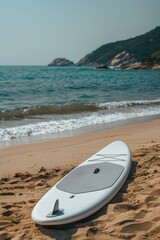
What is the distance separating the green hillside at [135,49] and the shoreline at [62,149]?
261 ft

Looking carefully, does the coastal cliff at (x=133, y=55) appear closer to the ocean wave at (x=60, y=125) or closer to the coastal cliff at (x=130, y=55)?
the coastal cliff at (x=130, y=55)

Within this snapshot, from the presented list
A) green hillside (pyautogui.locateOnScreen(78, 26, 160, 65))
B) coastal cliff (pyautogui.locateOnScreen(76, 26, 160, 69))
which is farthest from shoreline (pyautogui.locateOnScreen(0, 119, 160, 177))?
green hillside (pyautogui.locateOnScreen(78, 26, 160, 65))

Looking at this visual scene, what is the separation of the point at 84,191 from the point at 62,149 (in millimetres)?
2514

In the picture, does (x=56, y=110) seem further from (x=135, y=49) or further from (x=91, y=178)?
(x=135, y=49)

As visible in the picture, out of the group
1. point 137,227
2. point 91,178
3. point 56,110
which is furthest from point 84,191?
point 56,110

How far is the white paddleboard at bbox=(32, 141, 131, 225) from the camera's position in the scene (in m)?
3.15

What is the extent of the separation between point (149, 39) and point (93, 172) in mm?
126281

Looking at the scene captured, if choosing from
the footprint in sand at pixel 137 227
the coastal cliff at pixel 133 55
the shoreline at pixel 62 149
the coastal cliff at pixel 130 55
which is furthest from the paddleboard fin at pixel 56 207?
the coastal cliff at pixel 133 55

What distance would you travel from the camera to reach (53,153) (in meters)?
5.82

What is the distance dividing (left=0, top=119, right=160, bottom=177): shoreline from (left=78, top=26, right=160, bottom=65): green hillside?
79.5 m

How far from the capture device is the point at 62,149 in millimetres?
6113

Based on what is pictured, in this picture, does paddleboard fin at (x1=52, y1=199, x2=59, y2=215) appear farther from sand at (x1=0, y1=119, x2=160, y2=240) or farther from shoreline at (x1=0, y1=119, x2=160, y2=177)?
shoreline at (x1=0, y1=119, x2=160, y2=177)

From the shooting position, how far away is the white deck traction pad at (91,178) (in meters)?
3.73

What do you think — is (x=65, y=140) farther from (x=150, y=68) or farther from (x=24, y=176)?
(x=150, y=68)
